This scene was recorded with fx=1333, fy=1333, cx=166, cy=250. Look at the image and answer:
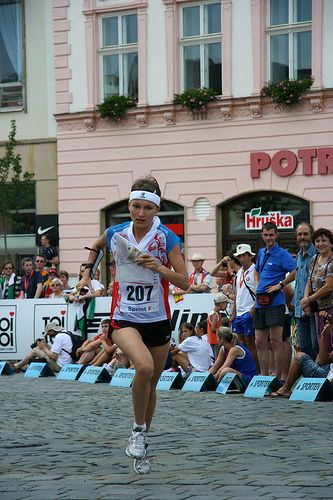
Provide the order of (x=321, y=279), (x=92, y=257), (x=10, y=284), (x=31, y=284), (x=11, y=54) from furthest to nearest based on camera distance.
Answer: (x=11, y=54) → (x=10, y=284) → (x=31, y=284) → (x=321, y=279) → (x=92, y=257)

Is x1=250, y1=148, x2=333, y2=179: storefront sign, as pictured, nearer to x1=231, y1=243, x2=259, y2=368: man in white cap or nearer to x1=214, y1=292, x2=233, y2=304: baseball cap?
x1=214, y1=292, x2=233, y2=304: baseball cap

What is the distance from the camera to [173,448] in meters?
10.5

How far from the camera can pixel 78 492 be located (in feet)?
26.2

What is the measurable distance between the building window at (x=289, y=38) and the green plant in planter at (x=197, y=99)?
1445 millimetres

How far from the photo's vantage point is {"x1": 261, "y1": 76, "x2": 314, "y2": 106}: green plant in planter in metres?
28.9

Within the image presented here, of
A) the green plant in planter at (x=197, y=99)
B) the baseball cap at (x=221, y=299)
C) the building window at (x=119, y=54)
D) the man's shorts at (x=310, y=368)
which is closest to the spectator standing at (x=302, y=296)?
the man's shorts at (x=310, y=368)

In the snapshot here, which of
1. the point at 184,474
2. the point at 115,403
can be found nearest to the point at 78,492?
the point at 184,474

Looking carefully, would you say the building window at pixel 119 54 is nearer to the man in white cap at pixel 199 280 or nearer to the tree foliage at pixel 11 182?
the tree foliage at pixel 11 182

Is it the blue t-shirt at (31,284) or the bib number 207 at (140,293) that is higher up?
the bib number 207 at (140,293)

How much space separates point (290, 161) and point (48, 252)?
18.7ft

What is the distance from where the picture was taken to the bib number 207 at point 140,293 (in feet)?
31.4

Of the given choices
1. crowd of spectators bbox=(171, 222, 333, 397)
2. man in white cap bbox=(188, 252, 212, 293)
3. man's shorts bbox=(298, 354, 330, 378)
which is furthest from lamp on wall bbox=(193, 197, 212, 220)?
man's shorts bbox=(298, 354, 330, 378)

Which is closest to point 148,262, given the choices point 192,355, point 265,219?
point 192,355

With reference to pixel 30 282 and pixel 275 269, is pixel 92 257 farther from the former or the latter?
pixel 30 282
